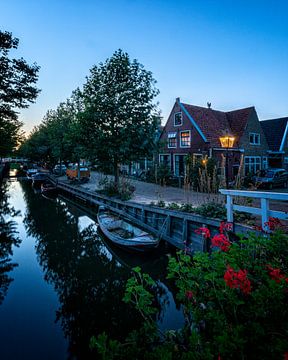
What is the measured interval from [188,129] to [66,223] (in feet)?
53.9

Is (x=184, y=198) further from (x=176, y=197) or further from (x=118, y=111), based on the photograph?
Result: (x=118, y=111)

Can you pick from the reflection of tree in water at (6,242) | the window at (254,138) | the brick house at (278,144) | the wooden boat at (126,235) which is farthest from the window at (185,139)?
the reflection of tree in water at (6,242)

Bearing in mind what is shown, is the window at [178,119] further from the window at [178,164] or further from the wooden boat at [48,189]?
the wooden boat at [48,189]

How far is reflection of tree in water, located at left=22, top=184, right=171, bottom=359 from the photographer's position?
566cm

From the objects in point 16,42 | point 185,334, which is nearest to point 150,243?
point 185,334

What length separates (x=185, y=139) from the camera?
80.7 feet

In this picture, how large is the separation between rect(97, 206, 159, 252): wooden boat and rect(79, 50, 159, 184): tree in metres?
5.98

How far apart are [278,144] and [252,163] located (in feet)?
17.8

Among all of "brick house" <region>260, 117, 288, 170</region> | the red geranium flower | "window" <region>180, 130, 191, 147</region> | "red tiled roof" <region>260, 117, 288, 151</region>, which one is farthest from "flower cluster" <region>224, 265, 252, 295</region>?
"red tiled roof" <region>260, 117, 288, 151</region>

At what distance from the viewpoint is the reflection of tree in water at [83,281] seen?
5664mm

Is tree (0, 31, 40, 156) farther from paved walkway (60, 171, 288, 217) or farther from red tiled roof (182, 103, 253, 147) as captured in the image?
red tiled roof (182, 103, 253, 147)

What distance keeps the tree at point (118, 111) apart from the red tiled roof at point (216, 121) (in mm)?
8883

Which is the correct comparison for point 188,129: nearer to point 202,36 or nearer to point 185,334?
point 202,36

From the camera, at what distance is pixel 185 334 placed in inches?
125
